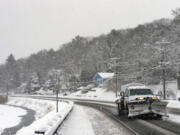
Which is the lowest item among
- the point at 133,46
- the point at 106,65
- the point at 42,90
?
the point at 42,90

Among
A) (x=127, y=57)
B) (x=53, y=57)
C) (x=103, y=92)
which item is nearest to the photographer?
(x=103, y=92)

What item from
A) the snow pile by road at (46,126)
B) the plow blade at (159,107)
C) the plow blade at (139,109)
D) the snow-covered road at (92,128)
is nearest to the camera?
the snow pile by road at (46,126)

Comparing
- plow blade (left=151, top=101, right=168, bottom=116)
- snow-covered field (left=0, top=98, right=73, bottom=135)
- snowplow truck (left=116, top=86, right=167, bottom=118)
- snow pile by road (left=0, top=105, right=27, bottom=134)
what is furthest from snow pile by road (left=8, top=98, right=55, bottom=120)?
plow blade (left=151, top=101, right=168, bottom=116)

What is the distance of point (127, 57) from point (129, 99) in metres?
70.5

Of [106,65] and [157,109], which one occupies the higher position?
[106,65]

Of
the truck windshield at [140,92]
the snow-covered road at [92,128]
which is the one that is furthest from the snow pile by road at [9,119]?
the truck windshield at [140,92]

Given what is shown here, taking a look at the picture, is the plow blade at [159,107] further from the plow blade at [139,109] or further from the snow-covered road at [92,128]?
the snow-covered road at [92,128]

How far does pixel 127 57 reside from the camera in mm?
85000

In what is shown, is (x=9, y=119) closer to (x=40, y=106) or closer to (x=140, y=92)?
(x=40, y=106)

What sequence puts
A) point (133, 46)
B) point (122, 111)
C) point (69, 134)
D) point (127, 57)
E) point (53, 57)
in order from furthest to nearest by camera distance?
point (53, 57) < point (133, 46) < point (127, 57) < point (122, 111) < point (69, 134)

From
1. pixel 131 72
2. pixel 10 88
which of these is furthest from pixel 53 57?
pixel 131 72

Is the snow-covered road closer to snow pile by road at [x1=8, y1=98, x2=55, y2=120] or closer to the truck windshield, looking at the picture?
the truck windshield

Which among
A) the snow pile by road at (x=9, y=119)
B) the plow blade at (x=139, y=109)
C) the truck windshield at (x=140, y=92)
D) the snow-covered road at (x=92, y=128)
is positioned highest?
the truck windshield at (x=140, y=92)

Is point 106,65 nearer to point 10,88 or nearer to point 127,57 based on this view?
point 127,57
